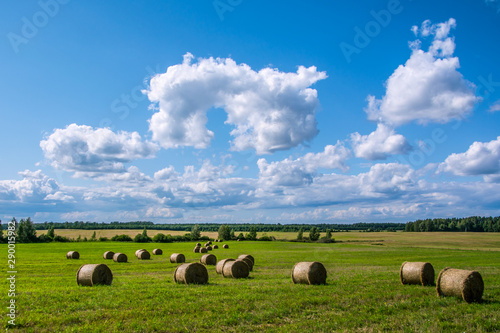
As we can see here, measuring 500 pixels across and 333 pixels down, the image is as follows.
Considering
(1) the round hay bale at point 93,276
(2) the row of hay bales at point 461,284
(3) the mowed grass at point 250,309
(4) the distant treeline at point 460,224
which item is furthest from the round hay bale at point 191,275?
(4) the distant treeline at point 460,224

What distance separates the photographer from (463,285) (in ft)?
49.1

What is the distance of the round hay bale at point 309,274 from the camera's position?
1919 centimetres

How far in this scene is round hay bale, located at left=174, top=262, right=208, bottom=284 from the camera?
19.3m

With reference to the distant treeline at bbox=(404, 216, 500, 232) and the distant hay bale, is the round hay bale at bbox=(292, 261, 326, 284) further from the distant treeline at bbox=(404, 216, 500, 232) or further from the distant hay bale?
the distant treeline at bbox=(404, 216, 500, 232)

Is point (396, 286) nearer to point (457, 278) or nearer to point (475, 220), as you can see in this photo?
point (457, 278)

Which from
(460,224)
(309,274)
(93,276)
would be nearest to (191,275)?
(93,276)

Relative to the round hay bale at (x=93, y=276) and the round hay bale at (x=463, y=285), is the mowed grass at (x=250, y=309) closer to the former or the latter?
the round hay bale at (x=463, y=285)

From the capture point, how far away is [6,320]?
1096 centimetres

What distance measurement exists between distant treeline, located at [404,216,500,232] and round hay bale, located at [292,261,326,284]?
571ft

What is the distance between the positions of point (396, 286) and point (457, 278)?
3779mm

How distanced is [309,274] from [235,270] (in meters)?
5.80

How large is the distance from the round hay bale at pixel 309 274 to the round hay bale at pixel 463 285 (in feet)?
19.5

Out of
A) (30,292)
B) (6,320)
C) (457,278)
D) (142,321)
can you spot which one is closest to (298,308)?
Answer: (142,321)

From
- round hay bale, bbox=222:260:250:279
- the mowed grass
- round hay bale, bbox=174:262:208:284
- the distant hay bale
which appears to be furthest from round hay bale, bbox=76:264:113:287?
the distant hay bale
